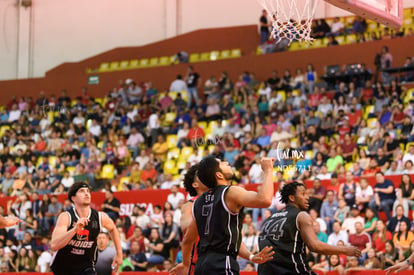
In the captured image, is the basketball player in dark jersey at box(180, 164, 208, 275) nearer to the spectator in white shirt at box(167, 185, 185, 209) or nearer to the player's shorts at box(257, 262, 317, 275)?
the player's shorts at box(257, 262, 317, 275)

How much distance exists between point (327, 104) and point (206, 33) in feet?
29.7

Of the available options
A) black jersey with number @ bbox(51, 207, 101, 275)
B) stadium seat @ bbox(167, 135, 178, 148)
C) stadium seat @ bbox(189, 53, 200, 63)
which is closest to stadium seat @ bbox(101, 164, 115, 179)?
stadium seat @ bbox(167, 135, 178, 148)

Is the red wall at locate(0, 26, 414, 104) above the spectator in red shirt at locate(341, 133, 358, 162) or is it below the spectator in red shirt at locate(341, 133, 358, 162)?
above

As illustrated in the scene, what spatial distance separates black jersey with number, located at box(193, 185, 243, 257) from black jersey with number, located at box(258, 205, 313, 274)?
1.42 meters

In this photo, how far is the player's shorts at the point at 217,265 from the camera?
A: 7.03m

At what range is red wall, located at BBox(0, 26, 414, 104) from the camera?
78.3 ft

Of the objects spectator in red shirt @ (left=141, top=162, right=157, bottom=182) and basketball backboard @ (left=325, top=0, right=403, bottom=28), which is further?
spectator in red shirt @ (left=141, top=162, right=157, bottom=182)

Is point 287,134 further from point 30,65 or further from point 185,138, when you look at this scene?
point 30,65

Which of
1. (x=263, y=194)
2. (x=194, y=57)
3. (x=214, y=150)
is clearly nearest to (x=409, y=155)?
(x=214, y=150)

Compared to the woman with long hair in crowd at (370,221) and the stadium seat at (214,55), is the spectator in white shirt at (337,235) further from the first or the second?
the stadium seat at (214,55)

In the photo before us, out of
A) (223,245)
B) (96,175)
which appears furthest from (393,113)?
(223,245)

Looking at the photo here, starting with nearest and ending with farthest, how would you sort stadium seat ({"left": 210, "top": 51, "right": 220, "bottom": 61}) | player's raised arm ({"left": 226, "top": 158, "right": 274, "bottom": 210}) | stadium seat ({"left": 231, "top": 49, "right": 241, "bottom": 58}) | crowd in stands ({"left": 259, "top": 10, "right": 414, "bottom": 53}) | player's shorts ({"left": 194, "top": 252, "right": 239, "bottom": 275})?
player's raised arm ({"left": 226, "top": 158, "right": 274, "bottom": 210}), player's shorts ({"left": 194, "top": 252, "right": 239, "bottom": 275}), crowd in stands ({"left": 259, "top": 10, "right": 414, "bottom": 53}), stadium seat ({"left": 231, "top": 49, "right": 241, "bottom": 58}), stadium seat ({"left": 210, "top": 51, "right": 220, "bottom": 61})

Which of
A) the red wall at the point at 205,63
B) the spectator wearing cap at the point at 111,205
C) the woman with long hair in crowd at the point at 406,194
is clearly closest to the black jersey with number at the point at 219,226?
the woman with long hair in crowd at the point at 406,194

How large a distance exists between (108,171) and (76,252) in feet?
45.0
